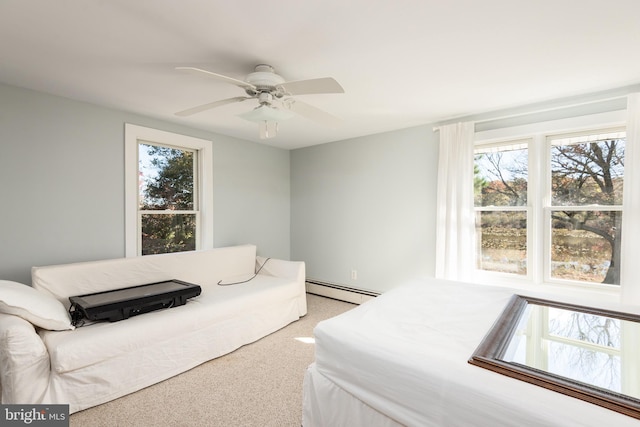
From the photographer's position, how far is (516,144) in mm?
3016

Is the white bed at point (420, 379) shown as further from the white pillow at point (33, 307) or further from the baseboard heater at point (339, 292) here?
the baseboard heater at point (339, 292)

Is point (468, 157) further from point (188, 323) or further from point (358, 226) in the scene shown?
point (188, 323)

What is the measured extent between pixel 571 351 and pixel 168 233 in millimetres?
3655


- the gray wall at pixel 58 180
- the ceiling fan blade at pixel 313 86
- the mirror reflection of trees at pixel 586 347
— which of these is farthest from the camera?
the gray wall at pixel 58 180

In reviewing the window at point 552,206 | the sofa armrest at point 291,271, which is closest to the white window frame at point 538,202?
the window at point 552,206

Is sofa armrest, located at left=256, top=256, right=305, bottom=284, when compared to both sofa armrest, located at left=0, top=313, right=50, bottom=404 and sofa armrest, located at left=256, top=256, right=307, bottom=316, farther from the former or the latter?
sofa armrest, located at left=0, top=313, right=50, bottom=404

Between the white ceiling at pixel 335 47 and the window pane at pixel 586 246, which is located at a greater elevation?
the white ceiling at pixel 335 47

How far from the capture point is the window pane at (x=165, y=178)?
129 inches

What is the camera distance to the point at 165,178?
3.46 meters

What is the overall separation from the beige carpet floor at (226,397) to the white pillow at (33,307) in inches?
23.7

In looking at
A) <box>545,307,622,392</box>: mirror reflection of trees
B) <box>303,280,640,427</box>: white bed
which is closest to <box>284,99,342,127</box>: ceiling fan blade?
<box>303,280,640,427</box>: white bed

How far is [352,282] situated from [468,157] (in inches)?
86.2

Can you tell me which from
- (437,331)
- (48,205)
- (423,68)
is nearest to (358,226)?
(423,68)

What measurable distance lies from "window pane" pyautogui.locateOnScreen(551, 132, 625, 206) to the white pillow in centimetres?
419
